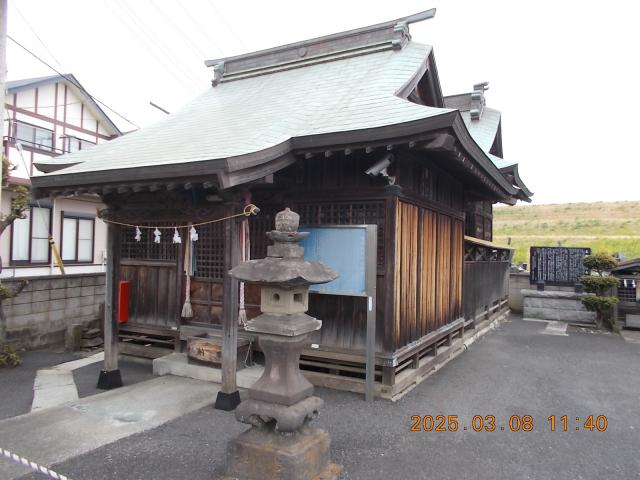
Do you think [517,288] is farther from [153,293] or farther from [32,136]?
[32,136]

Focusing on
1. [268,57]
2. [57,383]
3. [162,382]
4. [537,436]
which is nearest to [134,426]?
[162,382]

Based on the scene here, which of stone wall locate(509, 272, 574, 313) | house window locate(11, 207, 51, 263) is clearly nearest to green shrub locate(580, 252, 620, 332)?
stone wall locate(509, 272, 574, 313)

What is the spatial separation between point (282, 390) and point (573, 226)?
52.4 meters

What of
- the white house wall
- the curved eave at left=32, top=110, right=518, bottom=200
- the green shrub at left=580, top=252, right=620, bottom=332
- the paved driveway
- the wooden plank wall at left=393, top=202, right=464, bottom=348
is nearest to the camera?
the paved driveway

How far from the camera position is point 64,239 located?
1659 centimetres

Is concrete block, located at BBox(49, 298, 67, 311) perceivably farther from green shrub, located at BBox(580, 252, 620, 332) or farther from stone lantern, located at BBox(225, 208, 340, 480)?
green shrub, located at BBox(580, 252, 620, 332)

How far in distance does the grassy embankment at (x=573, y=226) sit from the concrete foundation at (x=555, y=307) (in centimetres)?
1769

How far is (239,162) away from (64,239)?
14.5 meters

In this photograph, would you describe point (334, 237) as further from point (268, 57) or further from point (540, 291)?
point (540, 291)

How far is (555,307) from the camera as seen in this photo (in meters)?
14.5

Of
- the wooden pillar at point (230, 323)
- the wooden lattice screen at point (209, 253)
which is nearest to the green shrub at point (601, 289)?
the wooden lattice screen at point (209, 253)

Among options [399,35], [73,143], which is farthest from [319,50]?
[73,143]

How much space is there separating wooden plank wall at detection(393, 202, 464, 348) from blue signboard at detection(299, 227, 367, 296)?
570mm

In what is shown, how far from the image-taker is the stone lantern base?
3.85 metres
